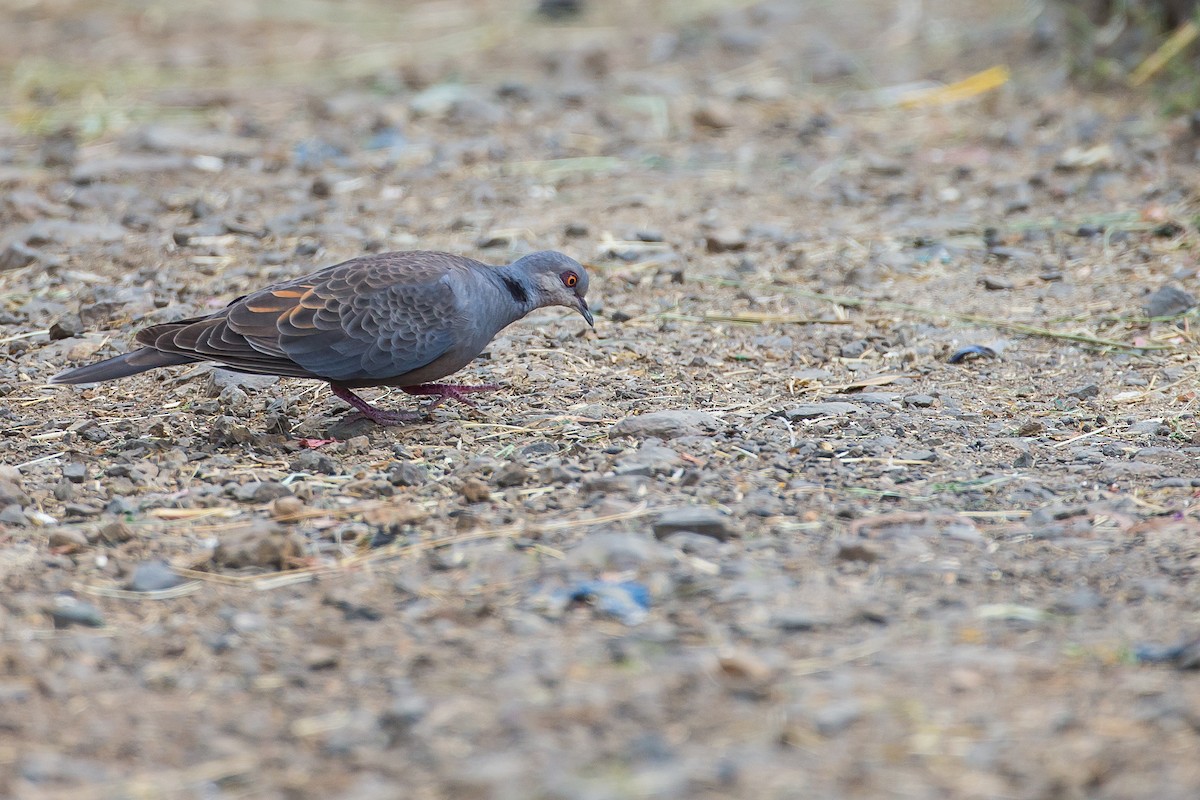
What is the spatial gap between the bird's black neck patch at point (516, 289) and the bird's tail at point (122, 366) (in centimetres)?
121

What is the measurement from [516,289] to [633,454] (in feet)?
3.77

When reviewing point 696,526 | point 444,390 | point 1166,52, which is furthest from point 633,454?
point 1166,52

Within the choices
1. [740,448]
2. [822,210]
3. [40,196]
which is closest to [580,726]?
[740,448]

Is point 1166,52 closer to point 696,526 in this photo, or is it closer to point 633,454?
point 633,454

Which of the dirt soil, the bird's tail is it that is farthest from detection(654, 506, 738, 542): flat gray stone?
the bird's tail

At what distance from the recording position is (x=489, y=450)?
486 centimetres

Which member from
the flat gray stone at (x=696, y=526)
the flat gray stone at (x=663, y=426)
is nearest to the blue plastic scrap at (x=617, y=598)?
the flat gray stone at (x=696, y=526)

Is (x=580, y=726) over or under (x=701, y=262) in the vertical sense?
under

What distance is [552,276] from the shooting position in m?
5.61

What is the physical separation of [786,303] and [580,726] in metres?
3.75

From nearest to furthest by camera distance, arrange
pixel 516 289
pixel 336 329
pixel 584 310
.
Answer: pixel 336 329
pixel 516 289
pixel 584 310

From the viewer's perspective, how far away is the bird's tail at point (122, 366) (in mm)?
4934

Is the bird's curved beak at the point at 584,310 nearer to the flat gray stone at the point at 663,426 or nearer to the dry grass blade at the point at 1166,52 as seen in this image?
the flat gray stone at the point at 663,426

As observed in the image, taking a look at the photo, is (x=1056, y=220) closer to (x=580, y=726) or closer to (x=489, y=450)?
(x=489, y=450)
